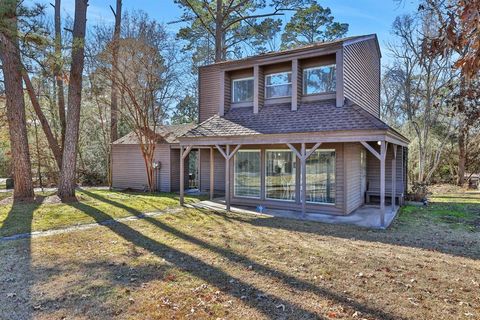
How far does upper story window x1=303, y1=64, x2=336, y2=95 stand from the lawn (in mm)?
4894

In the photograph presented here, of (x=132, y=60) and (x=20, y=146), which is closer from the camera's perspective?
(x=20, y=146)

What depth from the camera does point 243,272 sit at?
498 cm

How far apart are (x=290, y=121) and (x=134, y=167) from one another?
33.2 ft

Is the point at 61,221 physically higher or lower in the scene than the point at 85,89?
lower

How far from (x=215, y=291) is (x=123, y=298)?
1204 mm

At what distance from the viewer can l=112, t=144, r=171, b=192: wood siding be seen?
16.0 metres

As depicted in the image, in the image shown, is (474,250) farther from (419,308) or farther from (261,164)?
(261,164)

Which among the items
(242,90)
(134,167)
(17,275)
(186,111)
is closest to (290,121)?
(242,90)

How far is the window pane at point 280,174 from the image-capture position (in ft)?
34.9

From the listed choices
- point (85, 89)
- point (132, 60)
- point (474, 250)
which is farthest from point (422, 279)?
point (85, 89)

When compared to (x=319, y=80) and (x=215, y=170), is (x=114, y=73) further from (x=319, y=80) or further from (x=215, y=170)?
(x=319, y=80)

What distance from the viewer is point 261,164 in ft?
36.8

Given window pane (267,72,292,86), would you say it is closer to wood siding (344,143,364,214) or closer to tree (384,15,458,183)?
wood siding (344,143,364,214)

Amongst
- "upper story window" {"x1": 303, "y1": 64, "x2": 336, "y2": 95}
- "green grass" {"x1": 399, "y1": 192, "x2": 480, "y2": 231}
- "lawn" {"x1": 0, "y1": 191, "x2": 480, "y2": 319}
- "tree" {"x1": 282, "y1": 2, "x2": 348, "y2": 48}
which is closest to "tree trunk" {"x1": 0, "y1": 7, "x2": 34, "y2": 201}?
"lawn" {"x1": 0, "y1": 191, "x2": 480, "y2": 319}
